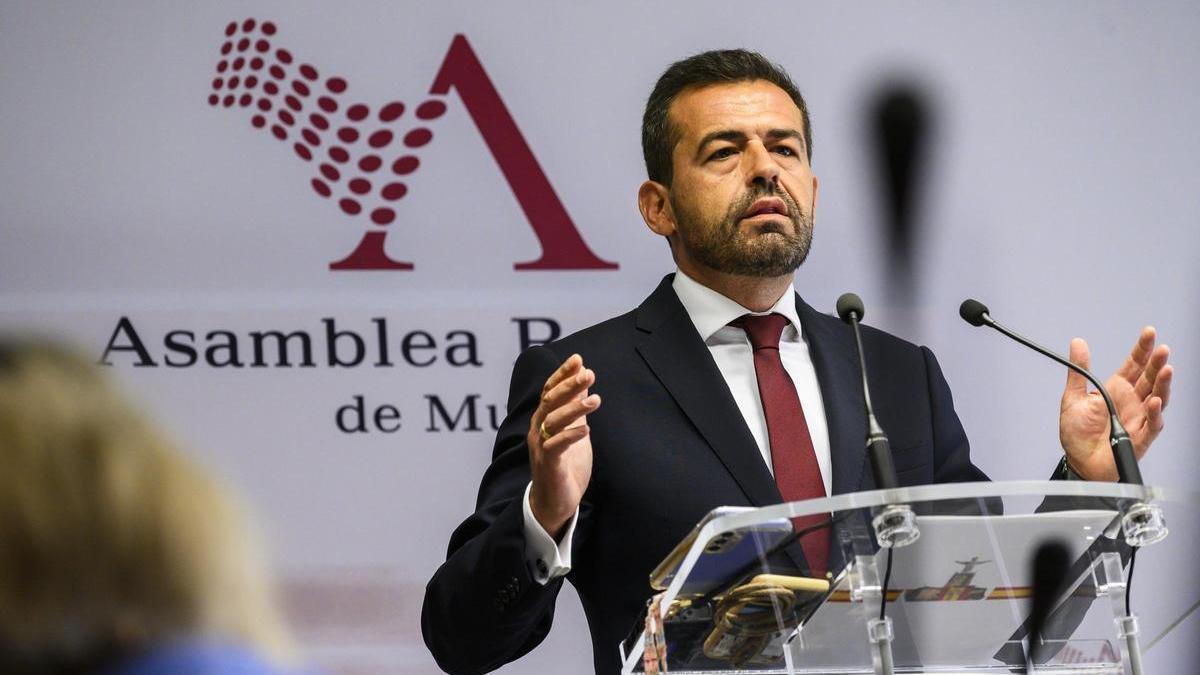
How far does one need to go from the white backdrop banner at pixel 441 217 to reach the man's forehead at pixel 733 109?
79 centimetres

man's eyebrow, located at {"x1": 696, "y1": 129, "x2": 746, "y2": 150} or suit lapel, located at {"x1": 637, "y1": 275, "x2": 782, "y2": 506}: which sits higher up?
man's eyebrow, located at {"x1": 696, "y1": 129, "x2": 746, "y2": 150}

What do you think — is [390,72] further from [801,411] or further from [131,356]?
[801,411]

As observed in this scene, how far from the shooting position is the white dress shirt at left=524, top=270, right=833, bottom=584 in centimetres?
327

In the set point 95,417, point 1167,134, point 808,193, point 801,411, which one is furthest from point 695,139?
point 95,417

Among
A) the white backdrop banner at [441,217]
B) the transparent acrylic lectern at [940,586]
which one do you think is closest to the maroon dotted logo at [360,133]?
the white backdrop banner at [441,217]

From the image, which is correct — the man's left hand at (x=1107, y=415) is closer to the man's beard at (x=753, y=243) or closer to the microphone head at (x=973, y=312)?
the microphone head at (x=973, y=312)

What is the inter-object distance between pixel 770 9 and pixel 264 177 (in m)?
1.37

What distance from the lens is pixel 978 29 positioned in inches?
187

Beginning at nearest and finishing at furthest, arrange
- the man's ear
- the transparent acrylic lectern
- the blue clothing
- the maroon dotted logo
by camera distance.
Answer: the blue clothing, the transparent acrylic lectern, the man's ear, the maroon dotted logo

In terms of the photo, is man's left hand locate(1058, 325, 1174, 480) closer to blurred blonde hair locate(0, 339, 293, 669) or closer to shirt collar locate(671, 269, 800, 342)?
shirt collar locate(671, 269, 800, 342)

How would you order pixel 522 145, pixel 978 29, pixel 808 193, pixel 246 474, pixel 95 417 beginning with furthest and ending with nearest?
pixel 978 29, pixel 522 145, pixel 246 474, pixel 808 193, pixel 95 417

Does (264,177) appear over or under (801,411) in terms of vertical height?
over

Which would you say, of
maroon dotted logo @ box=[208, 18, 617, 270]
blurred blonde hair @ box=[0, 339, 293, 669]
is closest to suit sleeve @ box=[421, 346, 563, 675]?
maroon dotted logo @ box=[208, 18, 617, 270]

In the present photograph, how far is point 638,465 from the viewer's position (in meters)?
3.19
